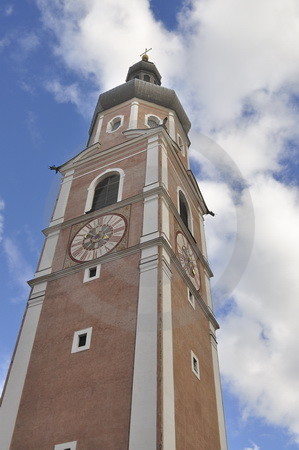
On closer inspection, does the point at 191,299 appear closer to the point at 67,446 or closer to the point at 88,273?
the point at 88,273

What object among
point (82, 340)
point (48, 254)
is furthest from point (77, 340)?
point (48, 254)

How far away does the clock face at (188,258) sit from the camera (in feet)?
65.8

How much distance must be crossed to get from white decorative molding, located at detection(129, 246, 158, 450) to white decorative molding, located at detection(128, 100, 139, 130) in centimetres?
1115

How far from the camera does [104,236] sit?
64.9 ft

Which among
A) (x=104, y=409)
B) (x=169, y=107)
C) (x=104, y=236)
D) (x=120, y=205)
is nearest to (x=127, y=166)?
(x=120, y=205)

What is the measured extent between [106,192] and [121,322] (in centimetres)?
823

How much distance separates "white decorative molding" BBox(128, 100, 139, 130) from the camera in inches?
1078

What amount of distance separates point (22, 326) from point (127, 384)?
5327 mm

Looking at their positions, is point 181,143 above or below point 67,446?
above

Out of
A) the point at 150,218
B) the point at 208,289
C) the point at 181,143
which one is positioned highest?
the point at 181,143

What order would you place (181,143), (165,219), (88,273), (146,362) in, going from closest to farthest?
1. (146,362)
2. (88,273)
3. (165,219)
4. (181,143)

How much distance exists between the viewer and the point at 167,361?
1456cm

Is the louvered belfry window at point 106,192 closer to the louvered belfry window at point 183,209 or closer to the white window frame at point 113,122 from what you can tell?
the louvered belfry window at point 183,209

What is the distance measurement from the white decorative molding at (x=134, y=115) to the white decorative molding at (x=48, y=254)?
8265mm
